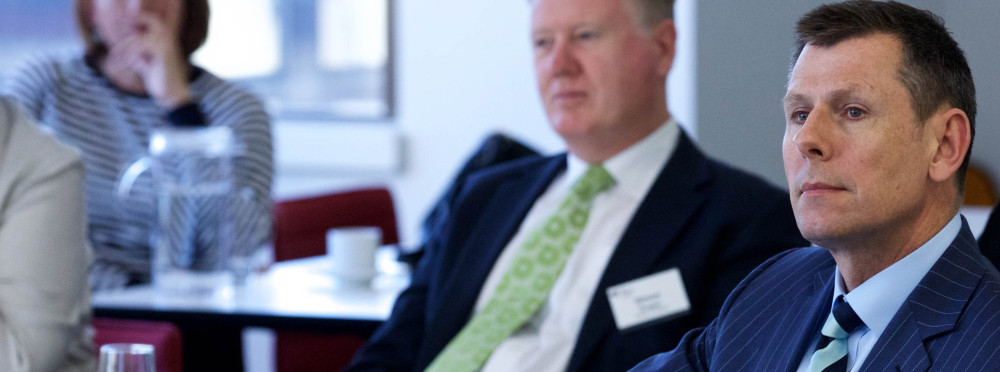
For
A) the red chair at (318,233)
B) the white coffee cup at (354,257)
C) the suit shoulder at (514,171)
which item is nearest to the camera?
the suit shoulder at (514,171)

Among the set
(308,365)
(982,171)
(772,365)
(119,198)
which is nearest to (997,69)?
(982,171)

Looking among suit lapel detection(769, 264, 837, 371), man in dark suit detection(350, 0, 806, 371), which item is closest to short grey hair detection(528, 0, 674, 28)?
man in dark suit detection(350, 0, 806, 371)

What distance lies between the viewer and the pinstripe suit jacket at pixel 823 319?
3.58 ft

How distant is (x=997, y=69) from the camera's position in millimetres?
1598

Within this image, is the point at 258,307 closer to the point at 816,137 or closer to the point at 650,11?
the point at 650,11

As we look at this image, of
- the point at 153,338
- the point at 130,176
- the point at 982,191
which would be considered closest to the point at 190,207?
the point at 130,176

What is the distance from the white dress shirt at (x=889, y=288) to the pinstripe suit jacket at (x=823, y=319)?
1cm

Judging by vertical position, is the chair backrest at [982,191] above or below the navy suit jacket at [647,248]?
above

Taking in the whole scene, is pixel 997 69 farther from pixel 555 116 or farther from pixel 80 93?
pixel 80 93

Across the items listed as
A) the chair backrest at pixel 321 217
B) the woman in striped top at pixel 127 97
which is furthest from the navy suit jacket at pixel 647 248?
the chair backrest at pixel 321 217

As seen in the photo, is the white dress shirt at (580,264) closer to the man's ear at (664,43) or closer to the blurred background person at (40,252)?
the man's ear at (664,43)

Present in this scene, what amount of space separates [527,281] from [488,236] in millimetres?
166

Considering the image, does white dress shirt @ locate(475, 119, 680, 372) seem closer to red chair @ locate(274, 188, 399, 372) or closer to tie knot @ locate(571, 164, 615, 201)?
tie knot @ locate(571, 164, 615, 201)

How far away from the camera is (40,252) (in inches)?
79.9
